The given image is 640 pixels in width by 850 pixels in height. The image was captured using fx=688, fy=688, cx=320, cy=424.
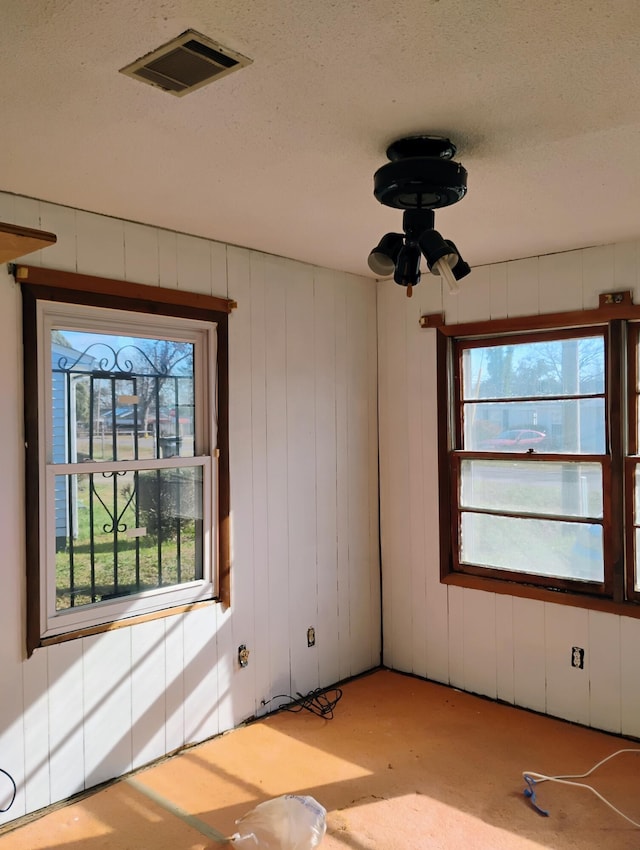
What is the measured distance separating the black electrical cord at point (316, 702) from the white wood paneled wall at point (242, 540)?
2.1 inches

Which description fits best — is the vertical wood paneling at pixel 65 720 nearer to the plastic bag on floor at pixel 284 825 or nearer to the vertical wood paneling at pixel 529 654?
the plastic bag on floor at pixel 284 825

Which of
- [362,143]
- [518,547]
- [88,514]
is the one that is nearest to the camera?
[362,143]

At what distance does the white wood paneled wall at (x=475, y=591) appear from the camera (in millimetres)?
3604

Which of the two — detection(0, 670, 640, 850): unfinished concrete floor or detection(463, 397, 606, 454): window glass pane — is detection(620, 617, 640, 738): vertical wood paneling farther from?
detection(463, 397, 606, 454): window glass pane

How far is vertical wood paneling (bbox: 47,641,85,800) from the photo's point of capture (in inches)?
115

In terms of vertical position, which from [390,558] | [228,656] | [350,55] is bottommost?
[228,656]

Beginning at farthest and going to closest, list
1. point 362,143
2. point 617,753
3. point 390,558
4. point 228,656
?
point 390,558, point 228,656, point 617,753, point 362,143

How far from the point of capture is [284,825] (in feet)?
8.62

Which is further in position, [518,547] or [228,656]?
[518,547]

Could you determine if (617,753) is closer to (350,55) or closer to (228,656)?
(228,656)

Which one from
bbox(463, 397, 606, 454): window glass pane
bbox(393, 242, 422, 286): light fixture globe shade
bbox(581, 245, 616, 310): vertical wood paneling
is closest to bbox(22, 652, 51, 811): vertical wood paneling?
bbox(393, 242, 422, 286): light fixture globe shade

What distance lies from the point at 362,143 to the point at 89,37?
93 cm

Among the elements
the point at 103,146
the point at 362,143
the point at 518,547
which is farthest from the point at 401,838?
the point at 103,146

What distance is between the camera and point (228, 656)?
364 cm
